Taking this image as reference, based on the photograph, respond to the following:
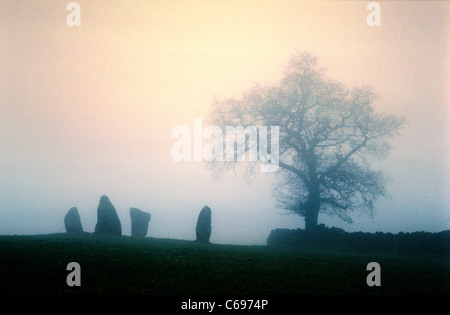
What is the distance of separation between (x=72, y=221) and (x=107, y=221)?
4704 millimetres

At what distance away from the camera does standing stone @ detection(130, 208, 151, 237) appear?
28641 mm

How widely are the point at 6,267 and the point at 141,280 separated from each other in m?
4.47

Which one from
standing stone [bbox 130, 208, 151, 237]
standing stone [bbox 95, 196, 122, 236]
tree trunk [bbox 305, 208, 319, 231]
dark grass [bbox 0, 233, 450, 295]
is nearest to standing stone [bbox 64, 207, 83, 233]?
standing stone [bbox 95, 196, 122, 236]

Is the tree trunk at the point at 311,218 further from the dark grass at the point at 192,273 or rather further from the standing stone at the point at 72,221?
the standing stone at the point at 72,221

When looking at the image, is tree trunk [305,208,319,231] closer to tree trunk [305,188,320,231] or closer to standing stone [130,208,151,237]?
tree trunk [305,188,320,231]

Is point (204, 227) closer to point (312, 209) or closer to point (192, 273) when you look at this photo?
point (312, 209)

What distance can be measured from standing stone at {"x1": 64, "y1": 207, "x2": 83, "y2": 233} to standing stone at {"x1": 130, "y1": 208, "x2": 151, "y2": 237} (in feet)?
14.0

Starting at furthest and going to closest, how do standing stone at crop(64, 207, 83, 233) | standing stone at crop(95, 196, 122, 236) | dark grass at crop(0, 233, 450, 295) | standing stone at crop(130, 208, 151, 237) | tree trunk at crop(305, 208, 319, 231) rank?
1. standing stone at crop(64, 207, 83, 233)
2. standing stone at crop(130, 208, 151, 237)
3. tree trunk at crop(305, 208, 319, 231)
4. standing stone at crop(95, 196, 122, 236)
5. dark grass at crop(0, 233, 450, 295)

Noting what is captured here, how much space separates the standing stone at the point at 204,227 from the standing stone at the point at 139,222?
528 centimetres

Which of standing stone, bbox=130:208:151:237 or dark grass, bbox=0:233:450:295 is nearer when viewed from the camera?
dark grass, bbox=0:233:450:295

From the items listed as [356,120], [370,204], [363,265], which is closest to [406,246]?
[370,204]

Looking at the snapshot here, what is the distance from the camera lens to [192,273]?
13.4 metres

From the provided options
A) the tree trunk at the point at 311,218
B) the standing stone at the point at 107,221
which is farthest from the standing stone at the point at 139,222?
the tree trunk at the point at 311,218

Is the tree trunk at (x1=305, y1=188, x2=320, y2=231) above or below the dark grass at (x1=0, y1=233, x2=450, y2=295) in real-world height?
above
